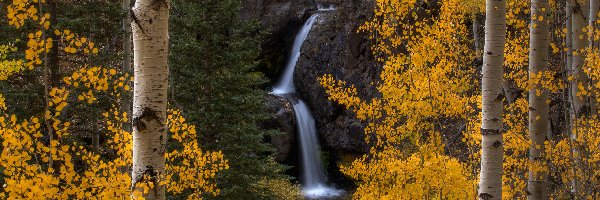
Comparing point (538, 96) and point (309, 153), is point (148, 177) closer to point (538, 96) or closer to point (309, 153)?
point (538, 96)

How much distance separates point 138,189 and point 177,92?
848cm

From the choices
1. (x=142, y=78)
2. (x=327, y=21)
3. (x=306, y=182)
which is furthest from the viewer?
(x=327, y=21)

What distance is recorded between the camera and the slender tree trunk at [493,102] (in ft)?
11.9

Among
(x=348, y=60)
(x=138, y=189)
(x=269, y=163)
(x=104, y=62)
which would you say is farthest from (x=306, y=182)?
(x=138, y=189)

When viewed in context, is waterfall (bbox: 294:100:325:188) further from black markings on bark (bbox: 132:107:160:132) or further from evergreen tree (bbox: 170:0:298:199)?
black markings on bark (bbox: 132:107:160:132)

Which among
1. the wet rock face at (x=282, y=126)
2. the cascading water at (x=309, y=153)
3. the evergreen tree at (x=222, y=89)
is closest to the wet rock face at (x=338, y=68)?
the cascading water at (x=309, y=153)

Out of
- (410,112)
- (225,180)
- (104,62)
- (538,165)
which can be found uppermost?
(104,62)

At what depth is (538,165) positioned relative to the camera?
522 cm

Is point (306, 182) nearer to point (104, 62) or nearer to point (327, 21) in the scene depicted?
point (327, 21)

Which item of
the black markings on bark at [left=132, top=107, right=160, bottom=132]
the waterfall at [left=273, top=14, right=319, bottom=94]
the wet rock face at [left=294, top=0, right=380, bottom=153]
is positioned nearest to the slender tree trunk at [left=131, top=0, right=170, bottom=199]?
the black markings on bark at [left=132, top=107, right=160, bottom=132]

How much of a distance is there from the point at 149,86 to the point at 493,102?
8.34 ft

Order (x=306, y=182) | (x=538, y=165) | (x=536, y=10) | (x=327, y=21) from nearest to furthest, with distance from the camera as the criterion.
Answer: (x=536, y=10)
(x=538, y=165)
(x=306, y=182)
(x=327, y=21)

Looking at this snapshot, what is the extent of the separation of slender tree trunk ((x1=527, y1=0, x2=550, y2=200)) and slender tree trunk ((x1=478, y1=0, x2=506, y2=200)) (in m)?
1.30

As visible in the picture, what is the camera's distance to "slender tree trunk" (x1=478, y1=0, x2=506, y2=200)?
3.63 meters
